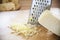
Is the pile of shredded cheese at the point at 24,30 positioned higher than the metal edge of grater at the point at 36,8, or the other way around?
the metal edge of grater at the point at 36,8

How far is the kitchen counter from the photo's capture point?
1.94 feet

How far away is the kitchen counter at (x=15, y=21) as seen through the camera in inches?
23.3

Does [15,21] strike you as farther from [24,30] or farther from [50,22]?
[50,22]

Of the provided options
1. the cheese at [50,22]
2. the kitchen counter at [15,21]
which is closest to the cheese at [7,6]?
the kitchen counter at [15,21]

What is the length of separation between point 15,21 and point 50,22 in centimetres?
18

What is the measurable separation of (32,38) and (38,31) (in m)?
0.07

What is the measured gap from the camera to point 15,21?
687 millimetres

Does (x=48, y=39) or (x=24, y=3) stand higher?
(x=24, y=3)

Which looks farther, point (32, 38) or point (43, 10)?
point (43, 10)

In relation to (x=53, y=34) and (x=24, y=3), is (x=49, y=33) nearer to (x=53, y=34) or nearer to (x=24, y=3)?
(x=53, y=34)

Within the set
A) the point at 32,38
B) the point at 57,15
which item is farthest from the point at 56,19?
the point at 32,38

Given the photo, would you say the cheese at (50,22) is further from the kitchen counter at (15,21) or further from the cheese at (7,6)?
the cheese at (7,6)

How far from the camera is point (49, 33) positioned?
2.09ft

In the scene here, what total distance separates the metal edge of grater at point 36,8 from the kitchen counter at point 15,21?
0.04 m
